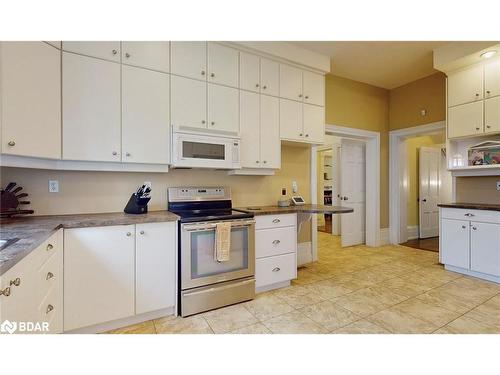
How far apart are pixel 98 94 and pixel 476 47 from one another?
4.15 meters

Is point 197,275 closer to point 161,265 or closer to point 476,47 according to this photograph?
point 161,265

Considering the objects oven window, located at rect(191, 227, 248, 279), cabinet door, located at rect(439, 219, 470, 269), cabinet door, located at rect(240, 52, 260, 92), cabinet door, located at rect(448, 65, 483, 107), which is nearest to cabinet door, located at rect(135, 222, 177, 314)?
oven window, located at rect(191, 227, 248, 279)

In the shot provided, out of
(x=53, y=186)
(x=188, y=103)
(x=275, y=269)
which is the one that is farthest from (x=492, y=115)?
(x=53, y=186)

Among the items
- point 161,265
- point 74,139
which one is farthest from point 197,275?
point 74,139

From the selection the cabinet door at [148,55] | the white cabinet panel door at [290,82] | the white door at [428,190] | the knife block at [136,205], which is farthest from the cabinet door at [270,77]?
the white door at [428,190]

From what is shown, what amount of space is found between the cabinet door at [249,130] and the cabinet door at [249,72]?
3.2 inches

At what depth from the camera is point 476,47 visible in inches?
118

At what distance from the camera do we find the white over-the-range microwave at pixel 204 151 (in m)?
2.49

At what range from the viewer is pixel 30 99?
182 centimetres

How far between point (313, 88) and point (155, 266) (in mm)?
2895

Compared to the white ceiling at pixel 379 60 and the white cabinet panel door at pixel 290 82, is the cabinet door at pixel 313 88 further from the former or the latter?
the white ceiling at pixel 379 60

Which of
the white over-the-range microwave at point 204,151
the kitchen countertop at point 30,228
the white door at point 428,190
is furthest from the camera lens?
the white door at point 428,190

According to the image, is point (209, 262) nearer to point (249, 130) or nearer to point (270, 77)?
point (249, 130)

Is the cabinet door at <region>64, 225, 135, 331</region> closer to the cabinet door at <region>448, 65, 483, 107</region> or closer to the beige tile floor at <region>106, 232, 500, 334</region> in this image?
the beige tile floor at <region>106, 232, 500, 334</region>
